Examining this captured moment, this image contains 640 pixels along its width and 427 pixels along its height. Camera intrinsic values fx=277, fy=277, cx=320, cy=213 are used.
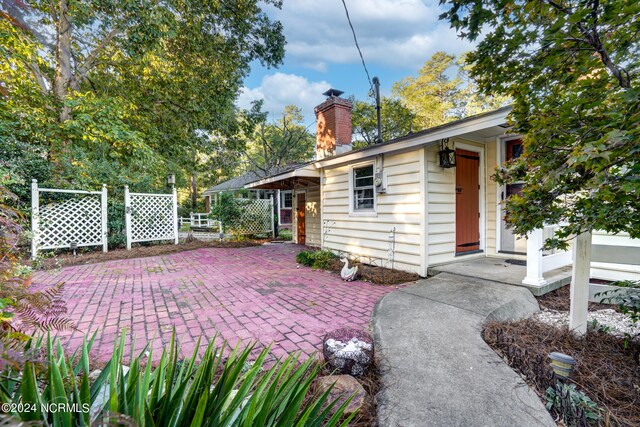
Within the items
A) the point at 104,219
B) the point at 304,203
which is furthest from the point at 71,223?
the point at 304,203

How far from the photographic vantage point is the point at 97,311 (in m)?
3.29

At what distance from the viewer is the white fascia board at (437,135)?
3.73 m

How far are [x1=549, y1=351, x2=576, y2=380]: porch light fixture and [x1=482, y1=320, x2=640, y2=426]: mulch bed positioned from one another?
0.19m

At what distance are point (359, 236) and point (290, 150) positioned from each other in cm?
1764

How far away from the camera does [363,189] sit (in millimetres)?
6176

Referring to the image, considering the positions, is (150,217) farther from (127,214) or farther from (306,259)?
(306,259)

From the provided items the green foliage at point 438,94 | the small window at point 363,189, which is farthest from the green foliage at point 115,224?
the green foliage at point 438,94

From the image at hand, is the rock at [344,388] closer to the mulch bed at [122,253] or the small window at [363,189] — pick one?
the small window at [363,189]

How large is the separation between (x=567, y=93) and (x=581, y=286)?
1.89 m

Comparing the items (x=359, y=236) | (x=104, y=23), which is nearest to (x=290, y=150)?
(x=104, y=23)

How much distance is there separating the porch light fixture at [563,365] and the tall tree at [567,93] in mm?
774

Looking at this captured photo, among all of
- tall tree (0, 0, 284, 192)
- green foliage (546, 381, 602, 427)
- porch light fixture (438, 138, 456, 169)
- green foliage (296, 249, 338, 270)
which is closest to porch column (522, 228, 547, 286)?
porch light fixture (438, 138, 456, 169)

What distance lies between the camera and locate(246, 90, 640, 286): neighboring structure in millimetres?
4398

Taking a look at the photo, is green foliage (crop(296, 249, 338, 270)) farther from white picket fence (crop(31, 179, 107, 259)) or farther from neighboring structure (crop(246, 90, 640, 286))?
white picket fence (crop(31, 179, 107, 259))
